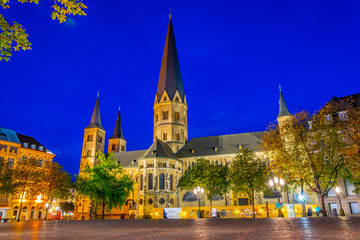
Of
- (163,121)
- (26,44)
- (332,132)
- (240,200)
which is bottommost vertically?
(240,200)

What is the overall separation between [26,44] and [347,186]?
151 feet

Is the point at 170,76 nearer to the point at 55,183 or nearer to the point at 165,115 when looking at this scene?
the point at 165,115

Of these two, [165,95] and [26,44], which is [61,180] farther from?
[26,44]

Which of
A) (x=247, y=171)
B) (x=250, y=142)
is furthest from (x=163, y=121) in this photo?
(x=247, y=171)

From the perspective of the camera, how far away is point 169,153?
65.4 m

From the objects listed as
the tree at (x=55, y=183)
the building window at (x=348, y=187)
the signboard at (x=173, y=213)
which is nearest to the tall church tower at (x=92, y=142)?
the tree at (x=55, y=183)

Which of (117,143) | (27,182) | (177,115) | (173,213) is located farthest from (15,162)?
(173,213)

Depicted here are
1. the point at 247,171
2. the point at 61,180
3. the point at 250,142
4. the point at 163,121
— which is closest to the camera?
the point at 247,171

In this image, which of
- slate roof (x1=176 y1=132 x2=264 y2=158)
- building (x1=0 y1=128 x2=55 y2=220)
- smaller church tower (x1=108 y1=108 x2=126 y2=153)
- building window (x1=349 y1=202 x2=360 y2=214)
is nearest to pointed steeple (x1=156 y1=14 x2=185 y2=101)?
slate roof (x1=176 y1=132 x2=264 y2=158)

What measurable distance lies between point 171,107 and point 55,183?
35382 millimetres

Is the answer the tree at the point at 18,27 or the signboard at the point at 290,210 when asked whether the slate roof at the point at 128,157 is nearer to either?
the signboard at the point at 290,210

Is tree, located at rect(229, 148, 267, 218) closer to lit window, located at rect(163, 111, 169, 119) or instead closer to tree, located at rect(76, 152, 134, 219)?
tree, located at rect(76, 152, 134, 219)

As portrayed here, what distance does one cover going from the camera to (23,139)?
2697 inches

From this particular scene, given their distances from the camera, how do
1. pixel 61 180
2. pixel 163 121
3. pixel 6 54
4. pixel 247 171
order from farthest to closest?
pixel 163 121, pixel 61 180, pixel 247 171, pixel 6 54
